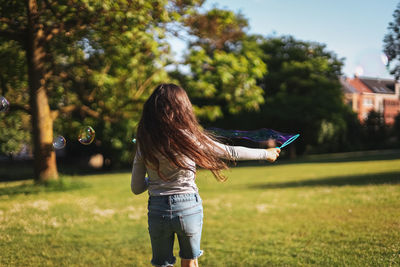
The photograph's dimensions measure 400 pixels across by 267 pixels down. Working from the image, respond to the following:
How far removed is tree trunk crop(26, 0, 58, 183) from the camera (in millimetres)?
13414

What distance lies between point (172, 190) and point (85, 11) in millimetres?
8712

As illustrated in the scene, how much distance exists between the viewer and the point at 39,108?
555 inches

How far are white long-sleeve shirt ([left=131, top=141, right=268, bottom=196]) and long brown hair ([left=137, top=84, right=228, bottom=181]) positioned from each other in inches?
2.1

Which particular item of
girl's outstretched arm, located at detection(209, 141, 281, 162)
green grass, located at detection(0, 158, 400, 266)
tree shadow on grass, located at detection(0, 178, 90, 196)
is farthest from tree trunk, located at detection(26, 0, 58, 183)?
girl's outstretched arm, located at detection(209, 141, 281, 162)

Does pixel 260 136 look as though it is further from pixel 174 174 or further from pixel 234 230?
pixel 234 230

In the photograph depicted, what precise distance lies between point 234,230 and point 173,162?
17.5 feet

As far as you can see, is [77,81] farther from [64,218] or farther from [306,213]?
[306,213]

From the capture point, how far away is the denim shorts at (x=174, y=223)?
3.16 m

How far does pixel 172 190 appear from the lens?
3205mm

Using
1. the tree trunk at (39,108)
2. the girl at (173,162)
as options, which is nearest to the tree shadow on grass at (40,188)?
the tree trunk at (39,108)

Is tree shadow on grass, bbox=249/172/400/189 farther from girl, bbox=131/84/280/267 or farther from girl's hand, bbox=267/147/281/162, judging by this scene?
girl, bbox=131/84/280/267

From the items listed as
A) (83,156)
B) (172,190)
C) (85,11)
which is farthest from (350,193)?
(83,156)

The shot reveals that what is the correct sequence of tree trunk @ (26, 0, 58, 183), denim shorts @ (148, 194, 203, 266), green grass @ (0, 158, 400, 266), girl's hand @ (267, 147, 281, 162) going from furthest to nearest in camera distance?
tree trunk @ (26, 0, 58, 183), green grass @ (0, 158, 400, 266), girl's hand @ (267, 147, 281, 162), denim shorts @ (148, 194, 203, 266)

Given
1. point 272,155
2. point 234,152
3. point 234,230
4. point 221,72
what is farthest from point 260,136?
point 221,72
